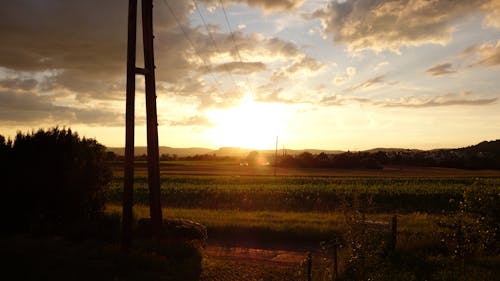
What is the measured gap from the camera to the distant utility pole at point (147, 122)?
14.2 metres

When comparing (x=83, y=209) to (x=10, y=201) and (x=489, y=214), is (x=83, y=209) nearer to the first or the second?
(x=10, y=201)

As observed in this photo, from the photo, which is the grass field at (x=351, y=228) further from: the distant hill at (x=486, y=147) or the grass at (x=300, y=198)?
the distant hill at (x=486, y=147)

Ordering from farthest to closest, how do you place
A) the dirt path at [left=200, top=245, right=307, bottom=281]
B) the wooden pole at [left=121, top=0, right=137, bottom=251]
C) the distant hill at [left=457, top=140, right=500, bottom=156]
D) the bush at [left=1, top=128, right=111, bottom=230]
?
the distant hill at [left=457, top=140, right=500, bottom=156], the bush at [left=1, top=128, right=111, bottom=230], the wooden pole at [left=121, top=0, right=137, bottom=251], the dirt path at [left=200, top=245, right=307, bottom=281]

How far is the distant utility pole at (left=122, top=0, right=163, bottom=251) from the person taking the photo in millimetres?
14219

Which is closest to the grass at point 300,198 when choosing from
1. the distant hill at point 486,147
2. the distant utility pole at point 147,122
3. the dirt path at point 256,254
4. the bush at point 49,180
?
the dirt path at point 256,254

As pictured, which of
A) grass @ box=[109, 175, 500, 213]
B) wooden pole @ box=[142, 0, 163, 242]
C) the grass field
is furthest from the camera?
grass @ box=[109, 175, 500, 213]

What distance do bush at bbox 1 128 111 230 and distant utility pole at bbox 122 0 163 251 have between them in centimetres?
417

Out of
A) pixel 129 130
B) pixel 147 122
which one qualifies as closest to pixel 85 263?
pixel 129 130

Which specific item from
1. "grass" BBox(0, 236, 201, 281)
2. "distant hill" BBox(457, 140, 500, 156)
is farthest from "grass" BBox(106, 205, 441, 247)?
"distant hill" BBox(457, 140, 500, 156)

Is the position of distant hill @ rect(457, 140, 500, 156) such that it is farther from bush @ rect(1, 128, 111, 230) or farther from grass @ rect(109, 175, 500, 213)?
bush @ rect(1, 128, 111, 230)

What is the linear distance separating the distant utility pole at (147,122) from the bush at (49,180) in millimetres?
4168

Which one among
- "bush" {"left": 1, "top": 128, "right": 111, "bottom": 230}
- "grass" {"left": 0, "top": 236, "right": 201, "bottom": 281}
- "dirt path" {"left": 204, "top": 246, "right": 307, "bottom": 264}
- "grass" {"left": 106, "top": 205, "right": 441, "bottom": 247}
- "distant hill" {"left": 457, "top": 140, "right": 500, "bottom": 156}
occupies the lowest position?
"dirt path" {"left": 204, "top": 246, "right": 307, "bottom": 264}

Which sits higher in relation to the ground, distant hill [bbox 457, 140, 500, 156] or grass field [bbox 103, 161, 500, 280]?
distant hill [bbox 457, 140, 500, 156]

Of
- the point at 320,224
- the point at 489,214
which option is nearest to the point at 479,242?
the point at 489,214
